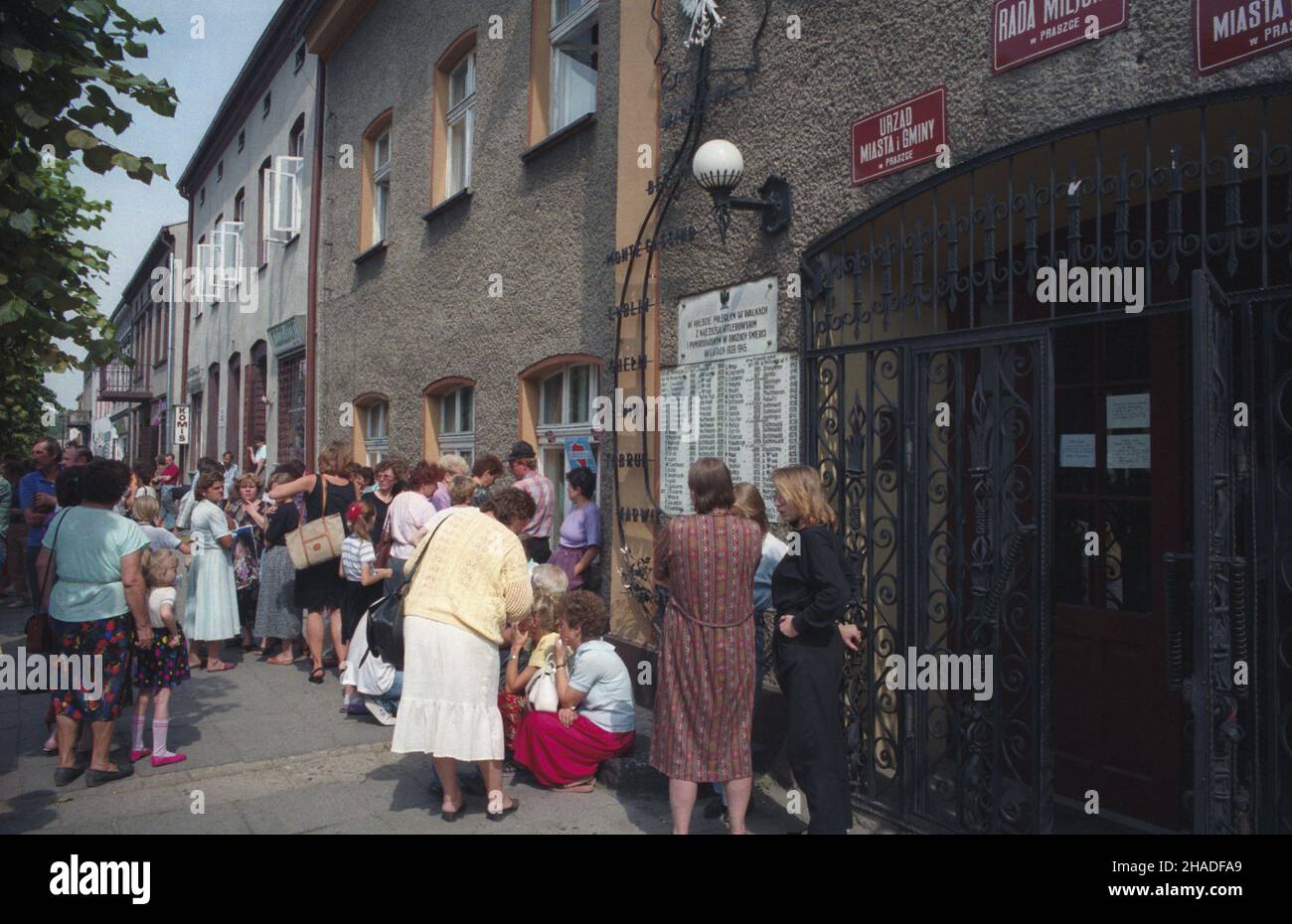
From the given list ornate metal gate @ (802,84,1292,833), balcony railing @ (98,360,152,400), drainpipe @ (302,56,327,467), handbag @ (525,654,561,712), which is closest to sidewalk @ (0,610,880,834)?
handbag @ (525,654,561,712)

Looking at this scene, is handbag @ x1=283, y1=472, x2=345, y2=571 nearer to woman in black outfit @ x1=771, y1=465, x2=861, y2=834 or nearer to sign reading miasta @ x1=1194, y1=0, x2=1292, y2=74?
woman in black outfit @ x1=771, y1=465, x2=861, y2=834

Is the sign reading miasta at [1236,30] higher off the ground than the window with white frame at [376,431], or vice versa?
the sign reading miasta at [1236,30]

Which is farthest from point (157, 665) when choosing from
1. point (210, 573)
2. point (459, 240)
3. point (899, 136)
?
point (459, 240)

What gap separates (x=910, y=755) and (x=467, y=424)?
246 inches

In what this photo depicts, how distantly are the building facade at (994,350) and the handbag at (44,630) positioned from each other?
3331mm

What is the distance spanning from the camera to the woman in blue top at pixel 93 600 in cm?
515

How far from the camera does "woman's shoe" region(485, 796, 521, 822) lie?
4.88 m

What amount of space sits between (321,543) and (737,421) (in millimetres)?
3468

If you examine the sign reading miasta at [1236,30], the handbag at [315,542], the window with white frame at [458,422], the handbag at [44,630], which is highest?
the sign reading miasta at [1236,30]

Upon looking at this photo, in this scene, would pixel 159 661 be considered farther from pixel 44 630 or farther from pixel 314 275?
pixel 314 275

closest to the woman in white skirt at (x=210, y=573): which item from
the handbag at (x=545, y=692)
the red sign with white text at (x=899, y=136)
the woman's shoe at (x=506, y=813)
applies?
the handbag at (x=545, y=692)

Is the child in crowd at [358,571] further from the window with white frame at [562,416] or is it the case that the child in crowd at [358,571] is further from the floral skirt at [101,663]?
the floral skirt at [101,663]
